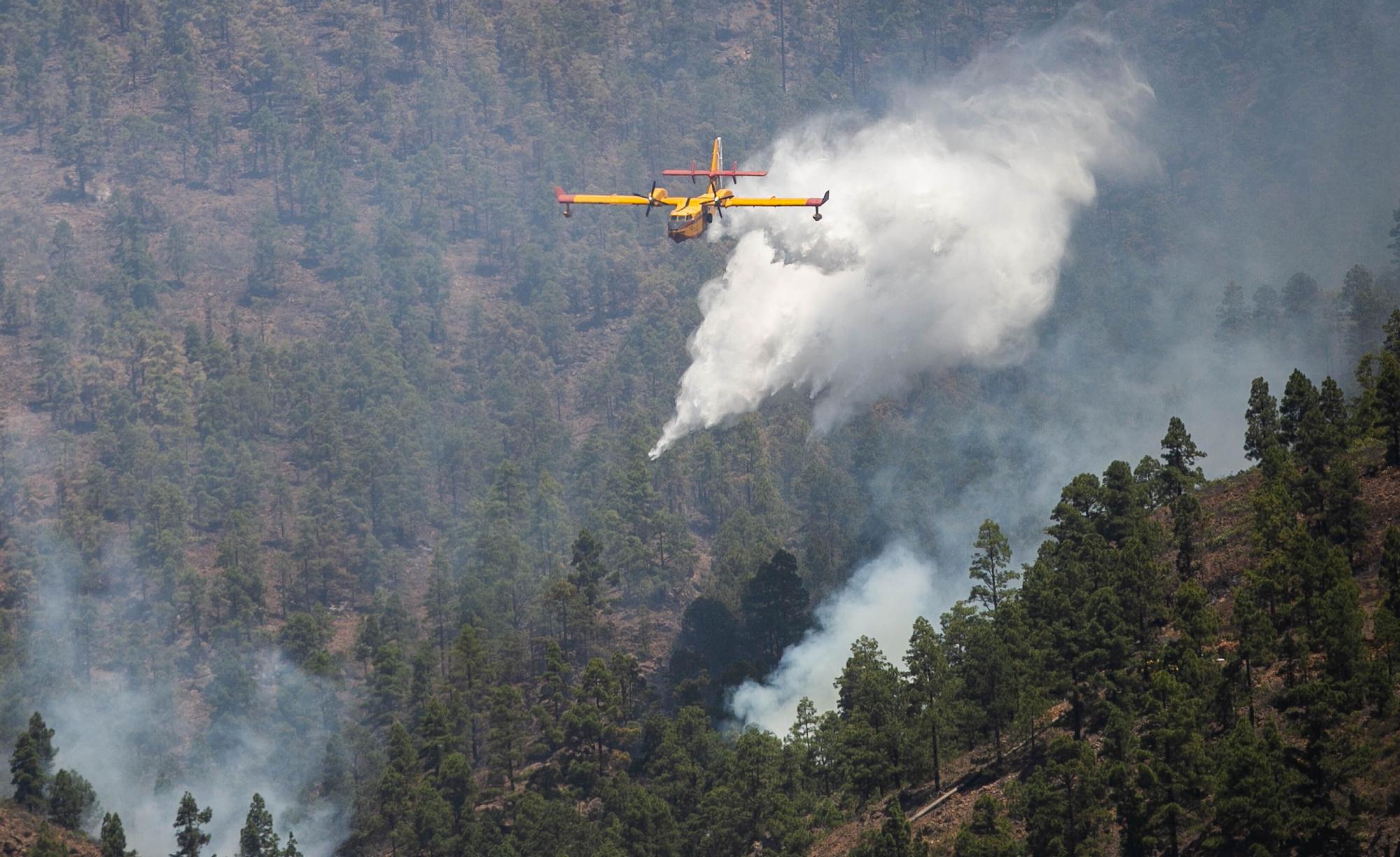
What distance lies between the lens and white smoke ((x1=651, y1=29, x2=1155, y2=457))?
143 m

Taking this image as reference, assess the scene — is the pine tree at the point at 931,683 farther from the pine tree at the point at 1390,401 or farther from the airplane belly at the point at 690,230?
the airplane belly at the point at 690,230

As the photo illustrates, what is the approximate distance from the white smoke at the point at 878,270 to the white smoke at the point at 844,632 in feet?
54.1

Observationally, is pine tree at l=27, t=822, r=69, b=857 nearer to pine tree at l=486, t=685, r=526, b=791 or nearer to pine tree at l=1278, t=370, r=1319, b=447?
pine tree at l=486, t=685, r=526, b=791

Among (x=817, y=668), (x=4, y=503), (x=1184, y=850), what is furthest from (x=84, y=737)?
(x=1184, y=850)

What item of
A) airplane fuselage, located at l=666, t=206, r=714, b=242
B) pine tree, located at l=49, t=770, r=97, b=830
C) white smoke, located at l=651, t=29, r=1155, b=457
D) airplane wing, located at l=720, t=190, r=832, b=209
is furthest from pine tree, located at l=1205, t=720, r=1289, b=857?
pine tree, located at l=49, t=770, r=97, b=830

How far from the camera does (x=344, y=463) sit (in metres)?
193

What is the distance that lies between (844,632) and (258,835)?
46.4 m

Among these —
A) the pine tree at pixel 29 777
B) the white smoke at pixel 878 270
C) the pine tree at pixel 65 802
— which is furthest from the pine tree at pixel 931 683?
the pine tree at pixel 29 777

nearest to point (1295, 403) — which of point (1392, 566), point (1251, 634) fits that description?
point (1392, 566)

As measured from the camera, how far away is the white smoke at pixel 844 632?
132m

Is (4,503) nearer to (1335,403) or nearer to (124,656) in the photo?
(124,656)

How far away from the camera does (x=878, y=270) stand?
493 feet

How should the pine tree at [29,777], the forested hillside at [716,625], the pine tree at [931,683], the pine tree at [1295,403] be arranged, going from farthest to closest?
1. the pine tree at [29,777]
2. the pine tree at [1295,403]
3. the pine tree at [931,683]
4. the forested hillside at [716,625]

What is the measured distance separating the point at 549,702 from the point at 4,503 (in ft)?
255
